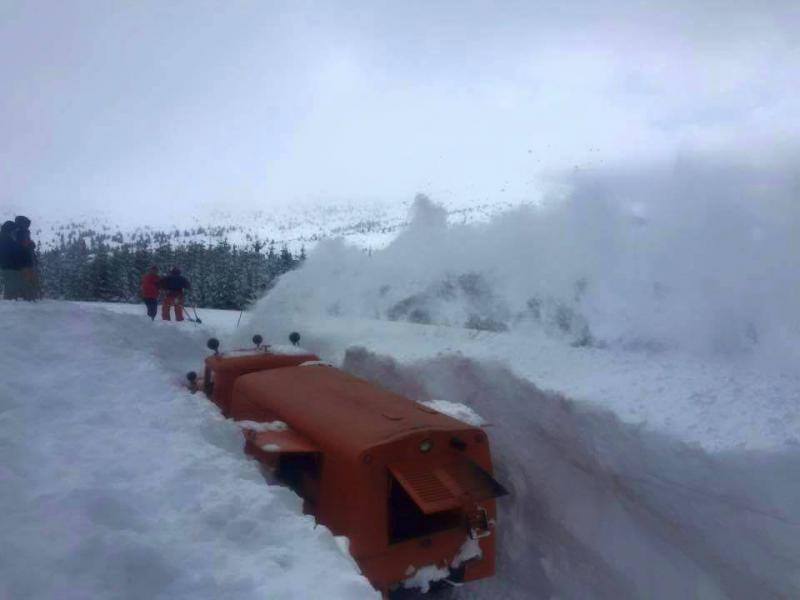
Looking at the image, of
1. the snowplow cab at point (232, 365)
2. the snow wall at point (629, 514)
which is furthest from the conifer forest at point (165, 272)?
the snow wall at point (629, 514)

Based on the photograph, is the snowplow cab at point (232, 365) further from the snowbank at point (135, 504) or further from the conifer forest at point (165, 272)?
the conifer forest at point (165, 272)

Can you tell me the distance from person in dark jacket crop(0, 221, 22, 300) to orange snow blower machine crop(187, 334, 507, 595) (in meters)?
6.19

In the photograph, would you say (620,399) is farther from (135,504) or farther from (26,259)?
(26,259)

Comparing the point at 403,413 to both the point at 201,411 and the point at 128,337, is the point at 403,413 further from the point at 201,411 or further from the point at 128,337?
the point at 128,337

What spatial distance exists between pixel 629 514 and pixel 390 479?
3.14 m

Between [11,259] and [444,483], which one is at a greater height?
[11,259]

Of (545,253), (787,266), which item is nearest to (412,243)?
(545,253)

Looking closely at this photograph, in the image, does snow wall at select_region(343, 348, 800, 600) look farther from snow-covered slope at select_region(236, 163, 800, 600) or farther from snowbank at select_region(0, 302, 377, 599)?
snowbank at select_region(0, 302, 377, 599)

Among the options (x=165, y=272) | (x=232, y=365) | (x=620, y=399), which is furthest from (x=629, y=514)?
(x=165, y=272)

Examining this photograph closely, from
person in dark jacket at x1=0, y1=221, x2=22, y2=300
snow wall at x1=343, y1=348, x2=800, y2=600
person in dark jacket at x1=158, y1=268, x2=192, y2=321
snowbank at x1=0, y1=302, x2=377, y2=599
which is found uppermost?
person in dark jacket at x1=0, y1=221, x2=22, y2=300

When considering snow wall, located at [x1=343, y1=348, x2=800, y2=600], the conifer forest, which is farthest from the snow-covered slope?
the conifer forest

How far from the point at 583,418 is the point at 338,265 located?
10084 mm

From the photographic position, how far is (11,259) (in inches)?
373

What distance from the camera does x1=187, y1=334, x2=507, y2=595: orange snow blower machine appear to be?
482 cm
